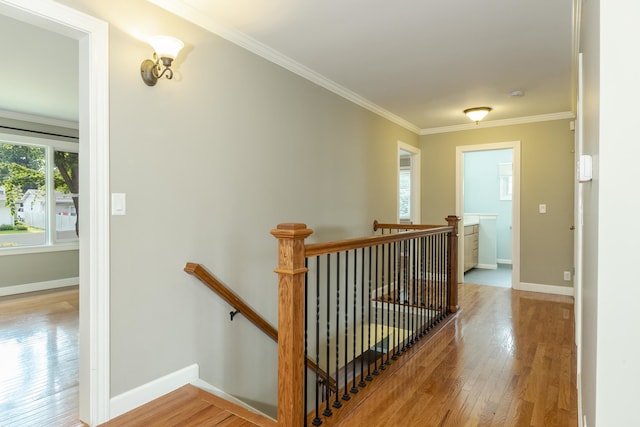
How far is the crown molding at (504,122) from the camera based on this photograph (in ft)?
16.0

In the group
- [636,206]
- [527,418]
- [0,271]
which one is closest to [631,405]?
[636,206]

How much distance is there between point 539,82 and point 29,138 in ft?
21.4

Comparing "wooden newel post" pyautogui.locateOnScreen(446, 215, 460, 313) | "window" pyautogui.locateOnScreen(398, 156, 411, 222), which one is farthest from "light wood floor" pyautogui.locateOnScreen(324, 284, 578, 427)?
"window" pyautogui.locateOnScreen(398, 156, 411, 222)

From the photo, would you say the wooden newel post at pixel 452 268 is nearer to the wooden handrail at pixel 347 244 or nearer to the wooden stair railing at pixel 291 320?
the wooden handrail at pixel 347 244

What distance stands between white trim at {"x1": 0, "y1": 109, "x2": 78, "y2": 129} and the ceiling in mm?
622

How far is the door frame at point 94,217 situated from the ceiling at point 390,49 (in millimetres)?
579

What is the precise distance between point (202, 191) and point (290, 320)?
121cm

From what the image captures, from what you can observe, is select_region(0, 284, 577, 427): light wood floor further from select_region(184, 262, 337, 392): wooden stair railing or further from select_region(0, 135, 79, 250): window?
select_region(0, 135, 79, 250): window

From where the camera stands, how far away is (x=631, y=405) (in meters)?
0.92

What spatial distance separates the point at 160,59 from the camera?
2.16 meters

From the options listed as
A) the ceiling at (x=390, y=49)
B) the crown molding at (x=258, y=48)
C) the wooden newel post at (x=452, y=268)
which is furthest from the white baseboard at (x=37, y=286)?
the wooden newel post at (x=452, y=268)

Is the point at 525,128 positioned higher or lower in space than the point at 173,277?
higher

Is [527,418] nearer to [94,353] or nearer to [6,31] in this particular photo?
[94,353]

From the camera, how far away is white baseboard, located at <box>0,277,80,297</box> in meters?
5.02
